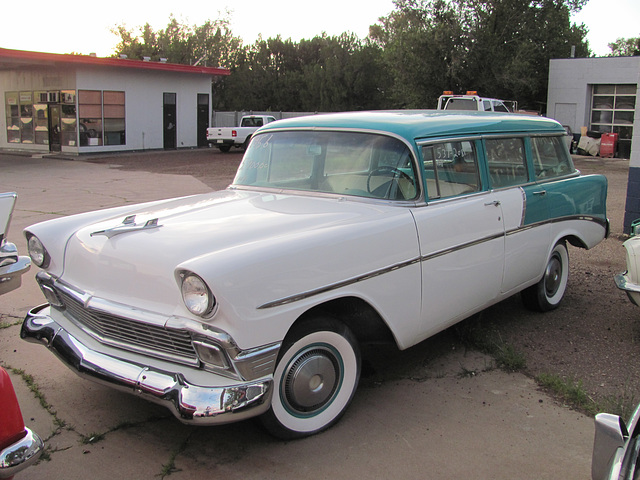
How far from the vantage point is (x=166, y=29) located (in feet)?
168

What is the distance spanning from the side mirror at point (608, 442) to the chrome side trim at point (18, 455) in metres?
2.08

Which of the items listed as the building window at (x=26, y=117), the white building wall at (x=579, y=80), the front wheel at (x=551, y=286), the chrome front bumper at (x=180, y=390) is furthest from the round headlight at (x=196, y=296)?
the white building wall at (x=579, y=80)

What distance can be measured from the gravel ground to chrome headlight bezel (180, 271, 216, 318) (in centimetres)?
165

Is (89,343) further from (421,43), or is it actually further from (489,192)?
(421,43)

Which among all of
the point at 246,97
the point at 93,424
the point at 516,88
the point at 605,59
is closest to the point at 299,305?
the point at 93,424

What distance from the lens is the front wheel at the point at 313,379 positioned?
10.2 ft

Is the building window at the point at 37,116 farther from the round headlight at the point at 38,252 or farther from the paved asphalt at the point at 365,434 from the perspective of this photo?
the round headlight at the point at 38,252

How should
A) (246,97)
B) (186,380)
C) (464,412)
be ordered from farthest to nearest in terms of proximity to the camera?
(246,97)
(464,412)
(186,380)

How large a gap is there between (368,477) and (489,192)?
2.41 meters

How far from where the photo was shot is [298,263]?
305 centimetres

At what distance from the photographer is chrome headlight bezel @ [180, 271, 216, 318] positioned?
9.13ft

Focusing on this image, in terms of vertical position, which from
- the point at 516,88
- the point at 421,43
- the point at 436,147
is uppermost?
the point at 421,43

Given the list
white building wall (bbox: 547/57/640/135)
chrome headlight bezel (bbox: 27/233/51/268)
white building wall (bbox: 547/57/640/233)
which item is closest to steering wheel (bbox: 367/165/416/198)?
chrome headlight bezel (bbox: 27/233/51/268)

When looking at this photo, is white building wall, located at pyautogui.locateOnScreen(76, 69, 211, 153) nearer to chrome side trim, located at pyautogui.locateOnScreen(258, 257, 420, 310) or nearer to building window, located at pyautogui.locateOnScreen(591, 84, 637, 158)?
building window, located at pyautogui.locateOnScreen(591, 84, 637, 158)
